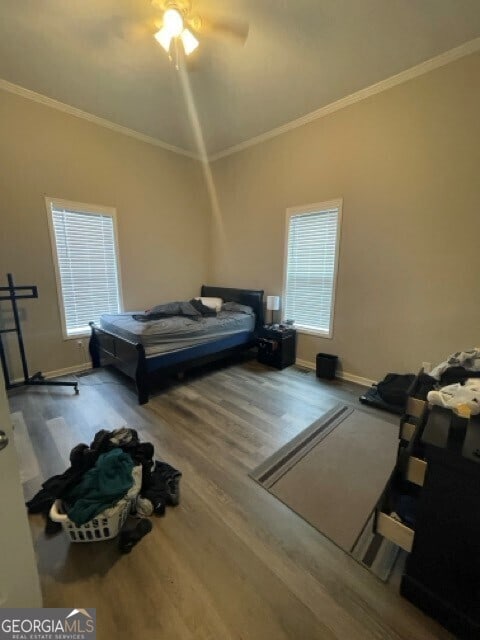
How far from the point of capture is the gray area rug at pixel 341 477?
1.41 metres

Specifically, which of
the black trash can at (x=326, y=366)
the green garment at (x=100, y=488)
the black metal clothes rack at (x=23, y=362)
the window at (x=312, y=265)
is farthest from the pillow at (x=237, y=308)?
the green garment at (x=100, y=488)

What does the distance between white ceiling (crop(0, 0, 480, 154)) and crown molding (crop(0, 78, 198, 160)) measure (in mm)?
66

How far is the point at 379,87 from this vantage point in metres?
2.74

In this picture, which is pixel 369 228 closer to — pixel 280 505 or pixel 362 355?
pixel 362 355

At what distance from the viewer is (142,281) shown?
416 centimetres

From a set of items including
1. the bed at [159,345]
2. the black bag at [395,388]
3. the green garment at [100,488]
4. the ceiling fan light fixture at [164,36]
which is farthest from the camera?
the bed at [159,345]

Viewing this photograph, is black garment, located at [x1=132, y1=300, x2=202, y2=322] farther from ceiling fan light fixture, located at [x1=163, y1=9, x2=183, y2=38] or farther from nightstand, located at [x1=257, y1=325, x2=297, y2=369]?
ceiling fan light fixture, located at [x1=163, y1=9, x2=183, y2=38]

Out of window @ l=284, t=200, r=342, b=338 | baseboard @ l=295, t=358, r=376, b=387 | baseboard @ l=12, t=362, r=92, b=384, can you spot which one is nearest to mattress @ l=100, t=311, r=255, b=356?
baseboard @ l=12, t=362, r=92, b=384

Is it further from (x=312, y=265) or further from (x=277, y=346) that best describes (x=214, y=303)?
(x=312, y=265)

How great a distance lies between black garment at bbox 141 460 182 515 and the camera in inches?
62.0

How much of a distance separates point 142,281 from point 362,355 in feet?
11.1

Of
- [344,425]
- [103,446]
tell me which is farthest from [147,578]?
[344,425]

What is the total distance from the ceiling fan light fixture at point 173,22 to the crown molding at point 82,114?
196cm

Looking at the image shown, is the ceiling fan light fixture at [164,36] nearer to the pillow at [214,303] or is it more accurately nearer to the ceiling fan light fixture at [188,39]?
the ceiling fan light fixture at [188,39]
